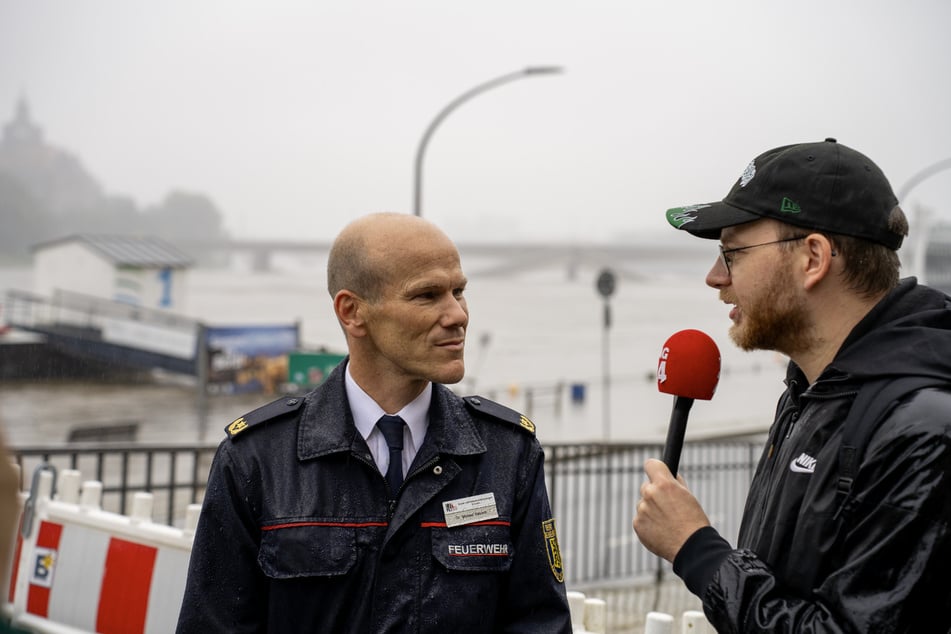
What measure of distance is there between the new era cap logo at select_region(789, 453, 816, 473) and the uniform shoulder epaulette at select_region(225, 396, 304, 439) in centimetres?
108

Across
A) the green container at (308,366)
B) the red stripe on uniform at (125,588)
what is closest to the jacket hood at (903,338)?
the red stripe on uniform at (125,588)

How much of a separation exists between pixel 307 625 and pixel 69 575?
2.54 meters

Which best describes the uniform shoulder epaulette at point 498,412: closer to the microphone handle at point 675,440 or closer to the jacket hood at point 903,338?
the microphone handle at point 675,440

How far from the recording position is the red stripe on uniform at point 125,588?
3.80 metres

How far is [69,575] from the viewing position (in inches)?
164

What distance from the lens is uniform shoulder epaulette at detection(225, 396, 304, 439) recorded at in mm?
2178

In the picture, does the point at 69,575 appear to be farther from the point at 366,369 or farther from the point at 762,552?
the point at 762,552

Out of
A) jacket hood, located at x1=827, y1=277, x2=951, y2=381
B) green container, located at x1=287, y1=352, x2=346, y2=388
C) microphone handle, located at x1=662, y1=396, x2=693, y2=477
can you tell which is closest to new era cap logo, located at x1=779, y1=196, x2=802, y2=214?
jacket hood, located at x1=827, y1=277, x2=951, y2=381

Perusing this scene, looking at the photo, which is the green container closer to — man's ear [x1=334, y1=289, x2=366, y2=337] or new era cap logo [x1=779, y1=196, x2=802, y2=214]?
man's ear [x1=334, y1=289, x2=366, y2=337]

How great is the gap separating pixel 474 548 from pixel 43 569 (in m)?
2.94

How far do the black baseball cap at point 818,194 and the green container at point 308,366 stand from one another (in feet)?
20.8

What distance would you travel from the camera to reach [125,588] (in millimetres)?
3889

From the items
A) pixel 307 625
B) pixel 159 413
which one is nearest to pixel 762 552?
pixel 307 625

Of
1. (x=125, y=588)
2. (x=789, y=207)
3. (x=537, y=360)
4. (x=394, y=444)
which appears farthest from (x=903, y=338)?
(x=537, y=360)
